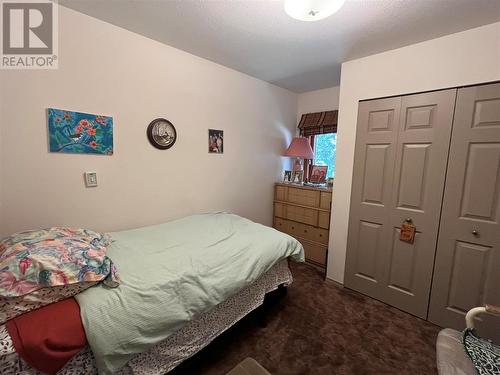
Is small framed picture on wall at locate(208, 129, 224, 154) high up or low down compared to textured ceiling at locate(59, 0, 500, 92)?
down

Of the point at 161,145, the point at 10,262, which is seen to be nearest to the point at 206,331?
the point at 10,262

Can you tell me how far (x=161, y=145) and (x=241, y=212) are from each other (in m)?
1.35

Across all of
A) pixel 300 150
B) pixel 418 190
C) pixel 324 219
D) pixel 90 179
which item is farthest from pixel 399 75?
pixel 90 179

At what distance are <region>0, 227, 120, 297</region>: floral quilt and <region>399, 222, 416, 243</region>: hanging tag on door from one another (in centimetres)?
227

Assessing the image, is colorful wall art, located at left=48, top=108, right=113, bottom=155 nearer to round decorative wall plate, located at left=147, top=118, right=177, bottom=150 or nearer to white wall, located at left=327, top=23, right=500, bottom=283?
round decorative wall plate, located at left=147, top=118, right=177, bottom=150

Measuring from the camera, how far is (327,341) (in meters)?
1.72

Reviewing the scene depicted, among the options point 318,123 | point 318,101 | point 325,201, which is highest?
point 318,101

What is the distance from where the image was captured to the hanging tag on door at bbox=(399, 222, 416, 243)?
2004mm

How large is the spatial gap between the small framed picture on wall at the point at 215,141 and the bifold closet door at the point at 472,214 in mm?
2143

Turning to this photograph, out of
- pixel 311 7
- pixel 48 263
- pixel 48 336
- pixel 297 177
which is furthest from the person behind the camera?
pixel 297 177

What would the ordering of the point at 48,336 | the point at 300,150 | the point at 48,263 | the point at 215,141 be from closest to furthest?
the point at 48,336
the point at 48,263
the point at 215,141
the point at 300,150

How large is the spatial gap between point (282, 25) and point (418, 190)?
178 cm

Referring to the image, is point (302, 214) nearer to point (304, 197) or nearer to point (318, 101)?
point (304, 197)

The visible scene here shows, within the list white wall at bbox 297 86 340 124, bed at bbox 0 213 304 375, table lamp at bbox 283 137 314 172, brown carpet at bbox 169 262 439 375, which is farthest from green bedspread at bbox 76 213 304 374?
white wall at bbox 297 86 340 124
